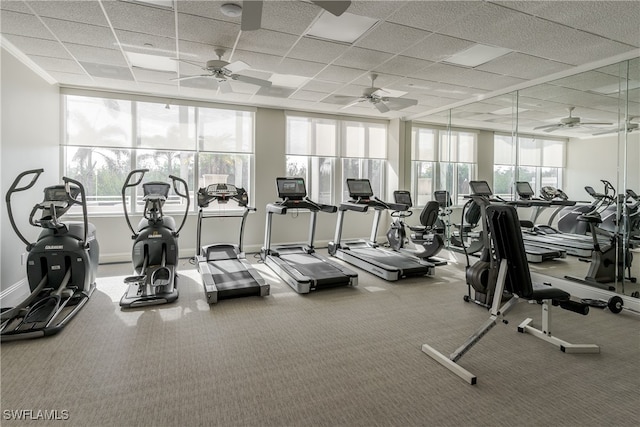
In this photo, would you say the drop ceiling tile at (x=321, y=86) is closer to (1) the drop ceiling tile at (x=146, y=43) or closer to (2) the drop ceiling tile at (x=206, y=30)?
(2) the drop ceiling tile at (x=206, y=30)

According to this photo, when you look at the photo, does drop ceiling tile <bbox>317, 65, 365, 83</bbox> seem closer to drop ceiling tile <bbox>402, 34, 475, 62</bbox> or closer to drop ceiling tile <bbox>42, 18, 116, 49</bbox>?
drop ceiling tile <bbox>402, 34, 475, 62</bbox>

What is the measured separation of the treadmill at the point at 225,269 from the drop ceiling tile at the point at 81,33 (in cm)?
239

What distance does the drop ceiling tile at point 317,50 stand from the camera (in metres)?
4.14

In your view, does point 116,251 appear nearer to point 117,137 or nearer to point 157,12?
point 117,137

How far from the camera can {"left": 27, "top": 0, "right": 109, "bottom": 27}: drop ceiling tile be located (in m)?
3.27

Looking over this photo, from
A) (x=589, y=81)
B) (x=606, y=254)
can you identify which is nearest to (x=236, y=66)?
(x=589, y=81)

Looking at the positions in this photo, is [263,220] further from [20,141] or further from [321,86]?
[20,141]

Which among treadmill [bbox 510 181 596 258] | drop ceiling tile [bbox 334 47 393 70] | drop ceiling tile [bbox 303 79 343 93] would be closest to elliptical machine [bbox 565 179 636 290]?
treadmill [bbox 510 181 596 258]

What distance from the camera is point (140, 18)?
11.6ft

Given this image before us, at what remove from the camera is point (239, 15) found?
11.3 ft

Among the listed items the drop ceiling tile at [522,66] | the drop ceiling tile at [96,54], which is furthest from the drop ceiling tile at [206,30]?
the drop ceiling tile at [522,66]

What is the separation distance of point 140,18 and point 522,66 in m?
4.70

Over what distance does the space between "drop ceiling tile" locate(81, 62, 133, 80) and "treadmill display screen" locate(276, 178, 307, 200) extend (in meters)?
2.80

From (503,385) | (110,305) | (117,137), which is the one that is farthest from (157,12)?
(503,385)
